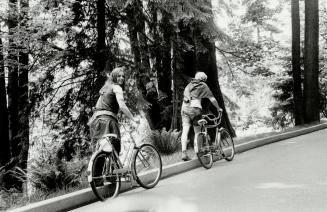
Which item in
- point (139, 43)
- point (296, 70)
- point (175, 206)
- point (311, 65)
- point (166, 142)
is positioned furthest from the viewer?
point (311, 65)

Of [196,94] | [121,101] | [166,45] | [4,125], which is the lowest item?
[4,125]

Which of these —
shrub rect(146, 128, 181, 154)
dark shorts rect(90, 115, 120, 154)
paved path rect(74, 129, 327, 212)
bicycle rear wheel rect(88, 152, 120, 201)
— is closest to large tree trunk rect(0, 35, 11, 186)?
shrub rect(146, 128, 181, 154)

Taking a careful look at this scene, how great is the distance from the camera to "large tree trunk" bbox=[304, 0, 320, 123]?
20516 mm

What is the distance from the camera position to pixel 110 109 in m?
7.37

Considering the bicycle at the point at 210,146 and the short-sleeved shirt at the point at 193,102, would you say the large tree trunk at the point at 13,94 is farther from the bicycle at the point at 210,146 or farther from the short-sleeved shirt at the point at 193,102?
the bicycle at the point at 210,146

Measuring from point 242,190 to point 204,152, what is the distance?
8.94ft

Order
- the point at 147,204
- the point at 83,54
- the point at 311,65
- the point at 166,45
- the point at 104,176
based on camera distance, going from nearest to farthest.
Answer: the point at 147,204, the point at 104,176, the point at 83,54, the point at 166,45, the point at 311,65

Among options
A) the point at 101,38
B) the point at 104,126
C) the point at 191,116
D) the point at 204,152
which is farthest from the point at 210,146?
the point at 101,38

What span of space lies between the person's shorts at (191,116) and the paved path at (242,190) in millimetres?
1033

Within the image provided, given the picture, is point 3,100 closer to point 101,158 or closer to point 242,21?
point 101,158

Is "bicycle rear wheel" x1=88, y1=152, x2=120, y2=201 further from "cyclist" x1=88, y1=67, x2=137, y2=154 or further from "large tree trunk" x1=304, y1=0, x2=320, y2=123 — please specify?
"large tree trunk" x1=304, y1=0, x2=320, y2=123

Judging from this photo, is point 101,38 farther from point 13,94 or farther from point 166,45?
point 13,94

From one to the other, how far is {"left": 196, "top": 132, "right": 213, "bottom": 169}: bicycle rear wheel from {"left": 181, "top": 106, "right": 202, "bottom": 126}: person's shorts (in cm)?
37

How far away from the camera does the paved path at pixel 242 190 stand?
6230 millimetres
